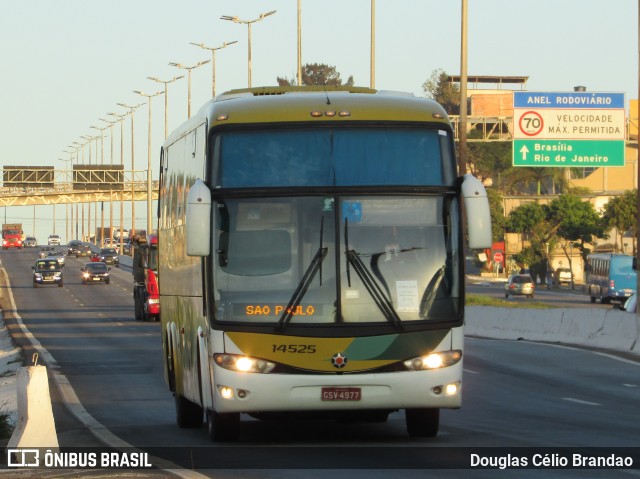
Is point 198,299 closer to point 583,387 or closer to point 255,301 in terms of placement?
point 255,301

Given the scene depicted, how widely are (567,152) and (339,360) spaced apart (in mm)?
42998

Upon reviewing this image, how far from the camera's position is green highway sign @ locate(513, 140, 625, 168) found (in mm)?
56344

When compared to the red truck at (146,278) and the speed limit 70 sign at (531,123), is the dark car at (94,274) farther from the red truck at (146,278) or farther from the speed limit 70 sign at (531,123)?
the speed limit 70 sign at (531,123)

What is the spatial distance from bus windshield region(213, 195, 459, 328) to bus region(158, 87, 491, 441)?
0.01m

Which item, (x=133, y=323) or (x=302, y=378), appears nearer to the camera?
(x=302, y=378)

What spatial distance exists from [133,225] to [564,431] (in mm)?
131392

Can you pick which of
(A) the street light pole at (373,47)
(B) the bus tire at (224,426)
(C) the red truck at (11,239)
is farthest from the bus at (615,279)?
(C) the red truck at (11,239)

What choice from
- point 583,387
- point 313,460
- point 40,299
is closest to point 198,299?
point 313,460

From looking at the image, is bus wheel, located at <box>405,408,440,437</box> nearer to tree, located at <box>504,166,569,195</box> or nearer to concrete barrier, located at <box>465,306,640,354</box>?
concrete barrier, located at <box>465,306,640,354</box>

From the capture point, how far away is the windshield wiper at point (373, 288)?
14.6 meters

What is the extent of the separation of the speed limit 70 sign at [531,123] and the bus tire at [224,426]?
42195 millimetres

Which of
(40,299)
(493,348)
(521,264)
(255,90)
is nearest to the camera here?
(255,90)

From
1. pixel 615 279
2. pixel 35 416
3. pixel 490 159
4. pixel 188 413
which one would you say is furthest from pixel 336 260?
pixel 490 159

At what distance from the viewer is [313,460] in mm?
13750
